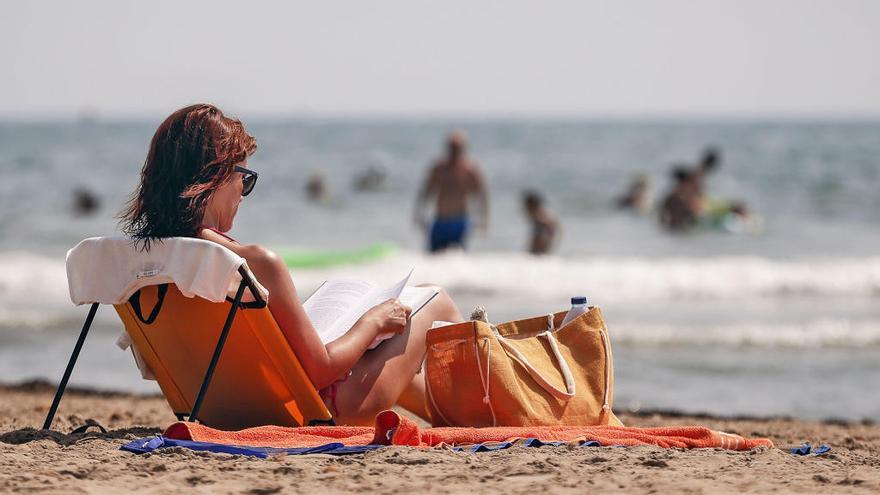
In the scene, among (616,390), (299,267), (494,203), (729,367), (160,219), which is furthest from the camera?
(494,203)

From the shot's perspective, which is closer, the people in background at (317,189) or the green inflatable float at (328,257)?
the green inflatable float at (328,257)

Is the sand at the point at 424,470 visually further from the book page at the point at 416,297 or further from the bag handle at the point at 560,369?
the book page at the point at 416,297

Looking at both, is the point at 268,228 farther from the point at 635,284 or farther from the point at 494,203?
the point at 635,284

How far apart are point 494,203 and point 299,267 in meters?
8.31

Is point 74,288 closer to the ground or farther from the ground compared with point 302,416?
farther from the ground

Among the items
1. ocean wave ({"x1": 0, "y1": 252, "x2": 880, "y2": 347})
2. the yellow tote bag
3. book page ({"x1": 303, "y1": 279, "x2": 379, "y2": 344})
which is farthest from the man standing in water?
the yellow tote bag

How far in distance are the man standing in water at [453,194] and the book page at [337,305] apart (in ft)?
25.5

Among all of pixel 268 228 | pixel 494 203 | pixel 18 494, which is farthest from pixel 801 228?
pixel 18 494

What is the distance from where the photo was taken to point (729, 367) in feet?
28.0

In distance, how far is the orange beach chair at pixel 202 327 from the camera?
3.51 meters

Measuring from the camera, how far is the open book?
4.04 meters

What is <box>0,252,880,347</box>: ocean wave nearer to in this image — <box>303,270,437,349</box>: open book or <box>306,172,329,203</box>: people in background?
<box>303,270,437,349</box>: open book

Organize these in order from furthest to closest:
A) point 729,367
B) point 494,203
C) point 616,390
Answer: point 494,203
point 729,367
point 616,390

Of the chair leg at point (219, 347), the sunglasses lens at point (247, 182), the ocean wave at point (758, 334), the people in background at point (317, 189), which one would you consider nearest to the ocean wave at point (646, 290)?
the ocean wave at point (758, 334)
